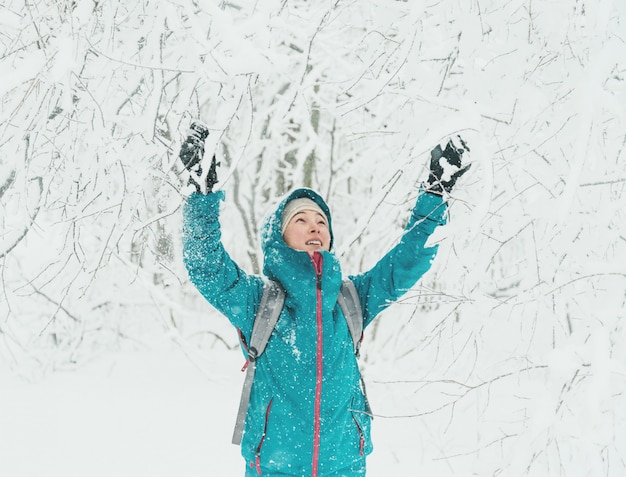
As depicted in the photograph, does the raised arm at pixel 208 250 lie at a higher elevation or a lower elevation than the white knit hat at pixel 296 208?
lower

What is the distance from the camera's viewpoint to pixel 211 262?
192cm

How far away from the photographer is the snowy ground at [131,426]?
387 centimetres

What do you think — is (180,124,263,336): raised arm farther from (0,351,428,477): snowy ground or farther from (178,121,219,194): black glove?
(0,351,428,477): snowy ground

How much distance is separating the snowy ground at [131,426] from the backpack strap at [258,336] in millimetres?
2091

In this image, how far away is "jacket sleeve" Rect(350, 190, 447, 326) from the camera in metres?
2.12

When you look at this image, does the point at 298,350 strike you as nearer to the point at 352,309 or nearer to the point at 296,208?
the point at 352,309

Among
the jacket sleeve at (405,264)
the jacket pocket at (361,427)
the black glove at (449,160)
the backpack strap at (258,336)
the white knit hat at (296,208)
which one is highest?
the white knit hat at (296,208)

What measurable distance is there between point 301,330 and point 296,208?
473mm

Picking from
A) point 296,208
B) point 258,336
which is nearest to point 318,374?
point 258,336

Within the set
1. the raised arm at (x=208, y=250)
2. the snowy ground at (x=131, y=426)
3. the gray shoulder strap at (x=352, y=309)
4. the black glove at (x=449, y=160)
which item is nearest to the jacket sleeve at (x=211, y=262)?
the raised arm at (x=208, y=250)

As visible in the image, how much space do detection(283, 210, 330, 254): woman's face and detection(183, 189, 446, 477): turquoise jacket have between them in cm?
4

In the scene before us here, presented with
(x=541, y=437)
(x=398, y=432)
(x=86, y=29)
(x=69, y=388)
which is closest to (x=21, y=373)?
(x=69, y=388)

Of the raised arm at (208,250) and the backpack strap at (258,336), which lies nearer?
the raised arm at (208,250)

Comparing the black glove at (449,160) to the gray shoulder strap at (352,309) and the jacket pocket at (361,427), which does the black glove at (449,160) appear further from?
the jacket pocket at (361,427)
